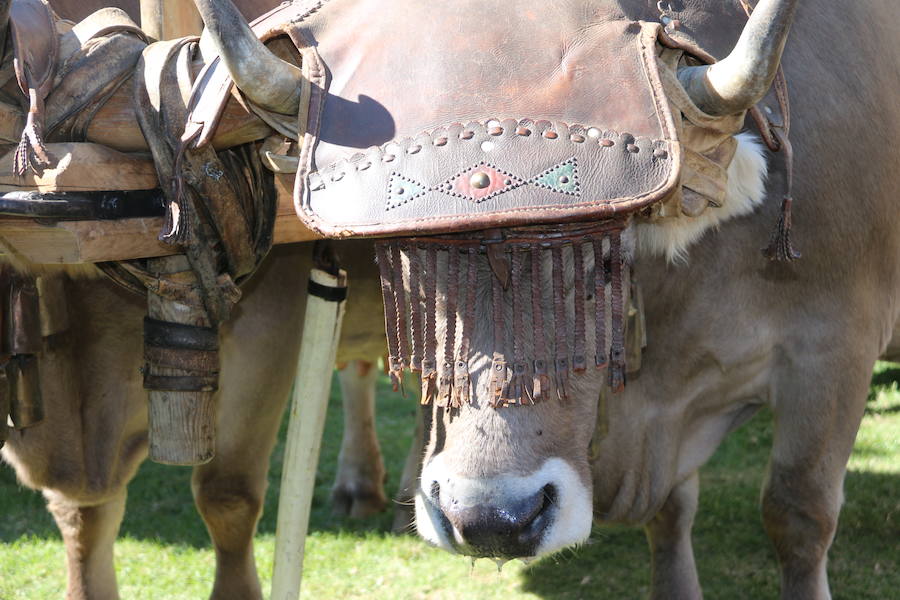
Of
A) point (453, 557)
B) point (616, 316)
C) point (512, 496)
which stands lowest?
point (453, 557)

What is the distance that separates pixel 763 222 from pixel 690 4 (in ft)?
1.98

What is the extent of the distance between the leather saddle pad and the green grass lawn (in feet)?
6.72

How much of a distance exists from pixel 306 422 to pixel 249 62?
1.12m

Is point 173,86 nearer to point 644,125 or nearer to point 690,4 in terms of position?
point 644,125

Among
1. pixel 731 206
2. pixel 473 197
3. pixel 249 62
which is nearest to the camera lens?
pixel 473 197

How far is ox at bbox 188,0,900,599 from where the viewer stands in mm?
2133

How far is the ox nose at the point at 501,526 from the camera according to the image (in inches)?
85.9

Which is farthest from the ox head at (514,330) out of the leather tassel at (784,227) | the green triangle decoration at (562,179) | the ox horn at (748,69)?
the leather tassel at (784,227)

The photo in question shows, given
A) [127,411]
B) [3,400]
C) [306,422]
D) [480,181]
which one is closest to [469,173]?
[480,181]

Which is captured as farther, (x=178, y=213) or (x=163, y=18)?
(x=163, y=18)

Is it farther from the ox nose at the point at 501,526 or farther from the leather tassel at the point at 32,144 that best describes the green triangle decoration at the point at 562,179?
the leather tassel at the point at 32,144

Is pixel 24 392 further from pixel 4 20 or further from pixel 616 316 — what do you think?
pixel 616 316

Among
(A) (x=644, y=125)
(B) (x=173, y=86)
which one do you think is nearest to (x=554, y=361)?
(A) (x=644, y=125)

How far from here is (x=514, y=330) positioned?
2.18 m
